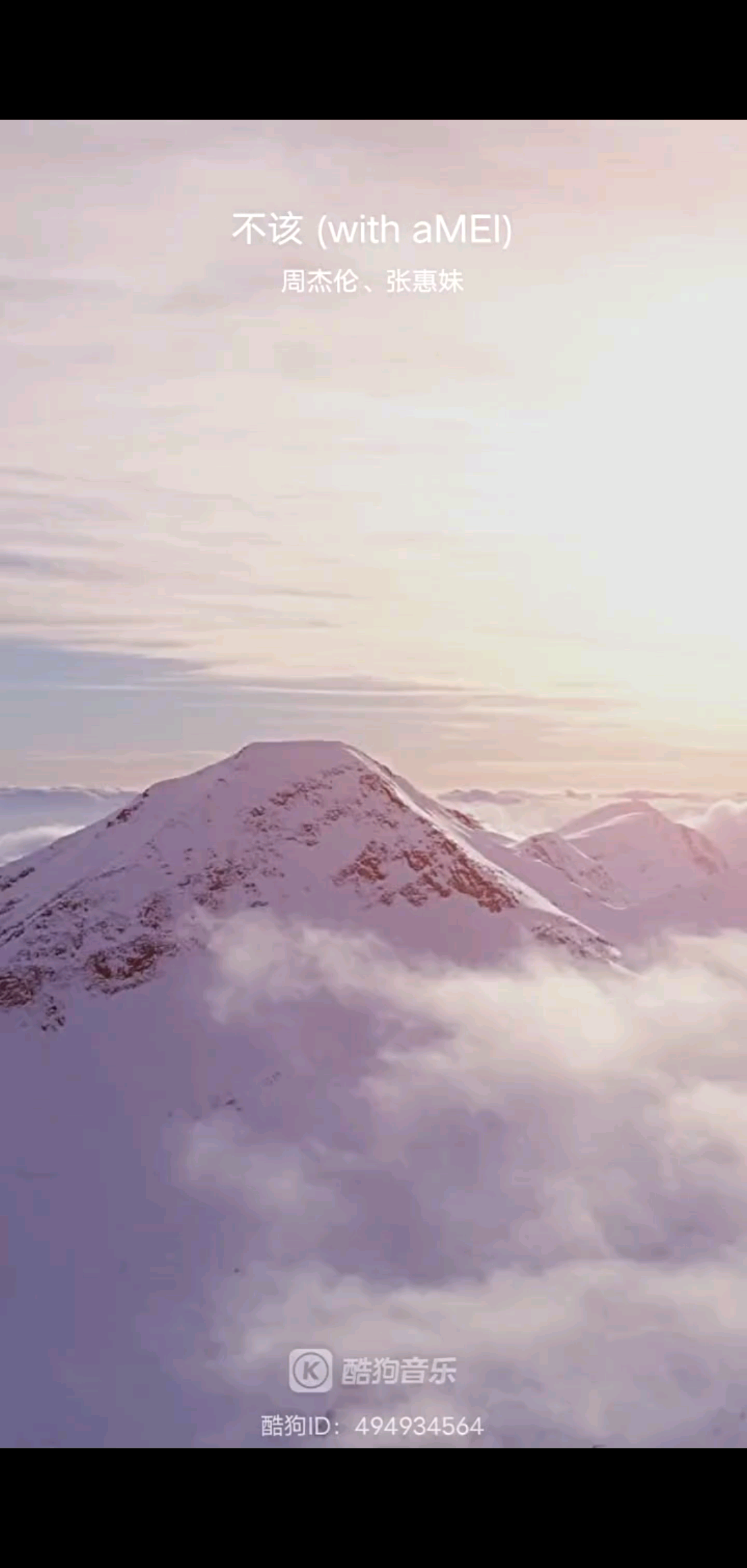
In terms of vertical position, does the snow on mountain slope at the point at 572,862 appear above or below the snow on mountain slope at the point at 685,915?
above

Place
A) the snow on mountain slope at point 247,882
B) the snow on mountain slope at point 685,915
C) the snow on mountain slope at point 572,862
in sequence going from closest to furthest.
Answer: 1. the snow on mountain slope at point 685,915
2. the snow on mountain slope at point 247,882
3. the snow on mountain slope at point 572,862

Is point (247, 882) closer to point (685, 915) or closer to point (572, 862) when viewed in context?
point (685, 915)

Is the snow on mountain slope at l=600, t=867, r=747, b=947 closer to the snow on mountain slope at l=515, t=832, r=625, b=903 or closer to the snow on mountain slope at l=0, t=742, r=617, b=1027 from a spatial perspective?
the snow on mountain slope at l=0, t=742, r=617, b=1027

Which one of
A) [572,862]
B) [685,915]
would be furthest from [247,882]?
[572,862]

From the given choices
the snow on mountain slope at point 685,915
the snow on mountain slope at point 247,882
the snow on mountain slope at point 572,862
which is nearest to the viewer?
the snow on mountain slope at point 685,915

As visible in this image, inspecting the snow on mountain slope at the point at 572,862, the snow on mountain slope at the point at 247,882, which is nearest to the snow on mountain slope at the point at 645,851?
the snow on mountain slope at the point at 572,862

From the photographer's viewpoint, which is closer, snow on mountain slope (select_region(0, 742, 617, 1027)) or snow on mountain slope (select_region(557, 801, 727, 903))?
snow on mountain slope (select_region(0, 742, 617, 1027))

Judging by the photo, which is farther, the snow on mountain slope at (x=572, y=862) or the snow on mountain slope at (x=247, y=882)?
the snow on mountain slope at (x=572, y=862)

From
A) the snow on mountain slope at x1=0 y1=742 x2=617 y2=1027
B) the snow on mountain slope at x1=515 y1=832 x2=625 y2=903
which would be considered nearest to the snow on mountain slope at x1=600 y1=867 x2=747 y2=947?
Result: the snow on mountain slope at x1=0 y1=742 x2=617 y2=1027

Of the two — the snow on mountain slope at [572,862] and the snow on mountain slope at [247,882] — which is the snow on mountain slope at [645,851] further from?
the snow on mountain slope at [247,882]
